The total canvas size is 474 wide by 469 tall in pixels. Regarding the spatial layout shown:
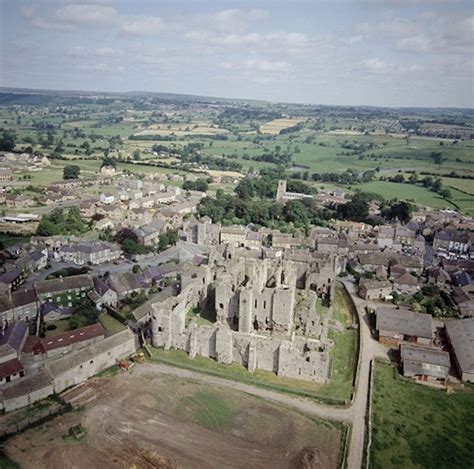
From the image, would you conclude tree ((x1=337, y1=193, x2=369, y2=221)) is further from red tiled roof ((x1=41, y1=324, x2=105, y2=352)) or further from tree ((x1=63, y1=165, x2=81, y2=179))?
tree ((x1=63, y1=165, x2=81, y2=179))

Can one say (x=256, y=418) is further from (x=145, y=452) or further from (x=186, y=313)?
(x=186, y=313)

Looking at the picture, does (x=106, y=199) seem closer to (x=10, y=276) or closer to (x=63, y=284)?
(x=10, y=276)

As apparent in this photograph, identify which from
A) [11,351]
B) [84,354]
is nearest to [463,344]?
[84,354]

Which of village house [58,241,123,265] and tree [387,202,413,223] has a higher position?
tree [387,202,413,223]

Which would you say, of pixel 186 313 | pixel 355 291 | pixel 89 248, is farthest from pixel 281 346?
pixel 89 248

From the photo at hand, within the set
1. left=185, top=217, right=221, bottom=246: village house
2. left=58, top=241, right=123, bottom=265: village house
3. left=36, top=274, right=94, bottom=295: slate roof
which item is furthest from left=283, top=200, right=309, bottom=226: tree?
left=36, top=274, right=94, bottom=295: slate roof

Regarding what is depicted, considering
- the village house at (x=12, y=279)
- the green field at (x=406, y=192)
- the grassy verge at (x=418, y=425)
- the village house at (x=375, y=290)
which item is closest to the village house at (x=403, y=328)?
the grassy verge at (x=418, y=425)
